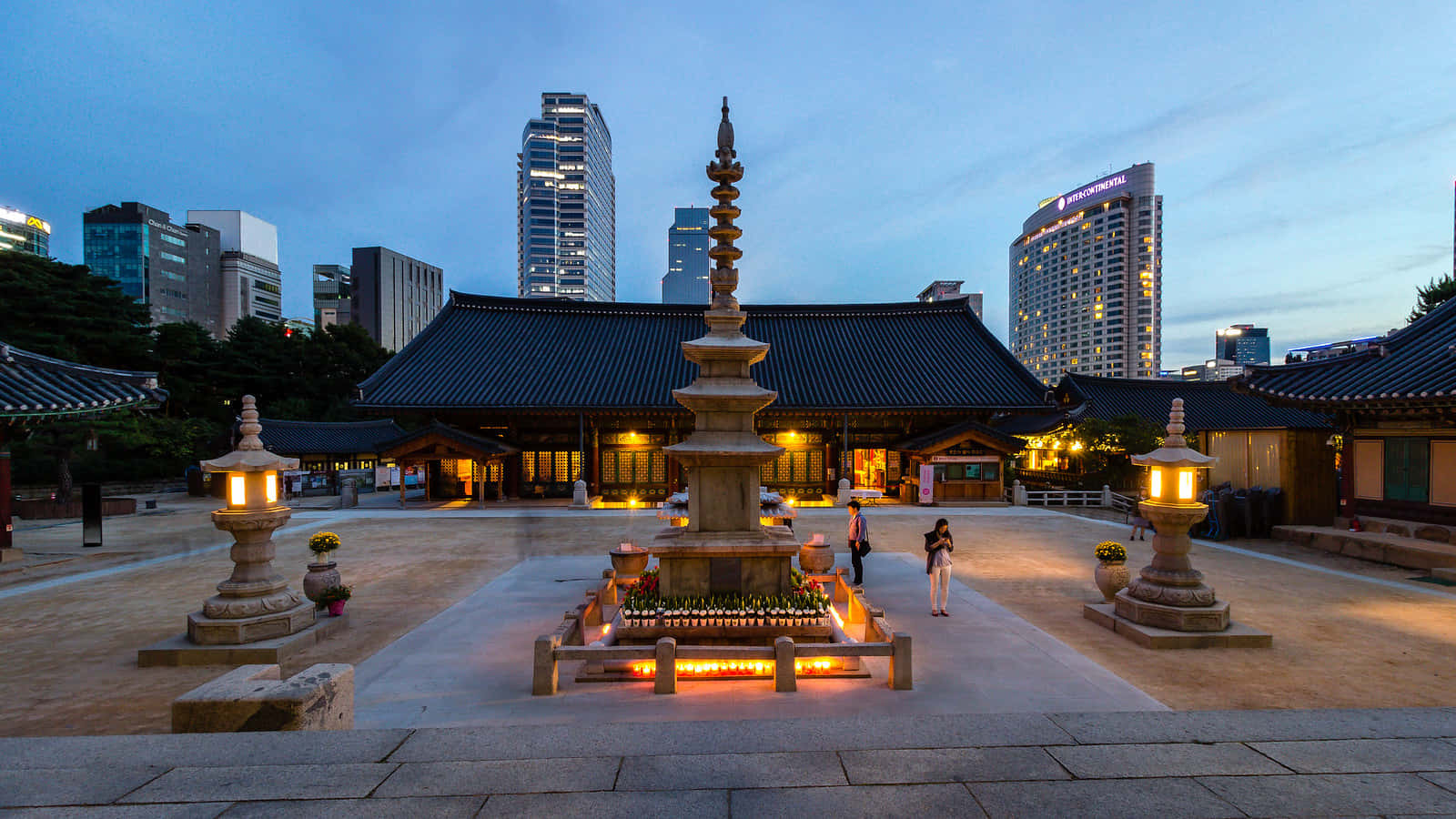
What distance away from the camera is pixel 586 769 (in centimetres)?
350

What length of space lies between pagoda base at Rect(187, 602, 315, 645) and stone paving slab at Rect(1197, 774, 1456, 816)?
1085 cm

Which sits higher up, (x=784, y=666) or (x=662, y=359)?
(x=662, y=359)

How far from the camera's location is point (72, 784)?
328 cm

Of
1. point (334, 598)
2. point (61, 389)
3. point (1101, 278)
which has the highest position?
point (1101, 278)

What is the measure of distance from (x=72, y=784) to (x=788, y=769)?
4.11 m

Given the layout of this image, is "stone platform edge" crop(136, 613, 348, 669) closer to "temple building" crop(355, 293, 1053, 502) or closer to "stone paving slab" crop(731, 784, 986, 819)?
"stone paving slab" crop(731, 784, 986, 819)

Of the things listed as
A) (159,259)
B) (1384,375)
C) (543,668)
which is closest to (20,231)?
(159,259)

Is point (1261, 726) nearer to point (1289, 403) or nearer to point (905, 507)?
point (1289, 403)

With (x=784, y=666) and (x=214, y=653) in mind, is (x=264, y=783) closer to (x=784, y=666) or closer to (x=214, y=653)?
(x=784, y=666)

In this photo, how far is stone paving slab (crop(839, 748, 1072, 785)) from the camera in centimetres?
344

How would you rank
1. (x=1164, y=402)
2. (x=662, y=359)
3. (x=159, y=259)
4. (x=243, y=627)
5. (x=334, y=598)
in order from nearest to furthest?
(x=243, y=627) → (x=334, y=598) → (x=662, y=359) → (x=1164, y=402) → (x=159, y=259)

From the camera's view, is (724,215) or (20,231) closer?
(724,215)

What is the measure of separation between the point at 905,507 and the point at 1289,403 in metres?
12.8

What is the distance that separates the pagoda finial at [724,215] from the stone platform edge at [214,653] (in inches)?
314
